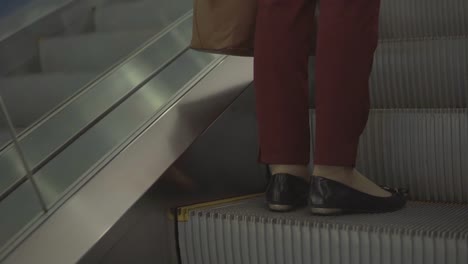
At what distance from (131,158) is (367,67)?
512mm

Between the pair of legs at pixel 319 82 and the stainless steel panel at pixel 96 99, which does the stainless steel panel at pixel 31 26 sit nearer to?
the stainless steel panel at pixel 96 99

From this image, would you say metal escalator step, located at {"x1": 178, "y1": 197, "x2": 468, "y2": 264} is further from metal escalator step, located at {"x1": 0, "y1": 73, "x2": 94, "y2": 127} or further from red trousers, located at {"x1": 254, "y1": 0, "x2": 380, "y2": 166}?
metal escalator step, located at {"x1": 0, "y1": 73, "x2": 94, "y2": 127}

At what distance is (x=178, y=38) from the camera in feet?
6.37

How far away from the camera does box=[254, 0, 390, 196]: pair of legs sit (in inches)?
48.1

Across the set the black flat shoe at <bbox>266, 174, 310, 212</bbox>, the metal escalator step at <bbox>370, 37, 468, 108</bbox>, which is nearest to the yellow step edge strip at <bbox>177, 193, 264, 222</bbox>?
the black flat shoe at <bbox>266, 174, 310, 212</bbox>

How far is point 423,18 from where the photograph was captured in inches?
96.7

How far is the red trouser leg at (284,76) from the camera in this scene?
132 cm

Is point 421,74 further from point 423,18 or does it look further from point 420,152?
point 423,18

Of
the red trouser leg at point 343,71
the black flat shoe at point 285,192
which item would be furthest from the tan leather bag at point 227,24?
the black flat shoe at point 285,192

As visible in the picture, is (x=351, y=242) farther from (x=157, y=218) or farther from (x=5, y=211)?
(x=5, y=211)

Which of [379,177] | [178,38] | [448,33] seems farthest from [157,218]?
[448,33]

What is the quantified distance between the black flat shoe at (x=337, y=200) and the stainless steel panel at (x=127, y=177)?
32 cm

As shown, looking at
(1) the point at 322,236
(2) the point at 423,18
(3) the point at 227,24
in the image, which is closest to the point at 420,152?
(1) the point at 322,236

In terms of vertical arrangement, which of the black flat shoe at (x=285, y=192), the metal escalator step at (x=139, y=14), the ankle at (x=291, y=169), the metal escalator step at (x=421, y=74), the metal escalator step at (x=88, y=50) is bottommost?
the black flat shoe at (x=285, y=192)
